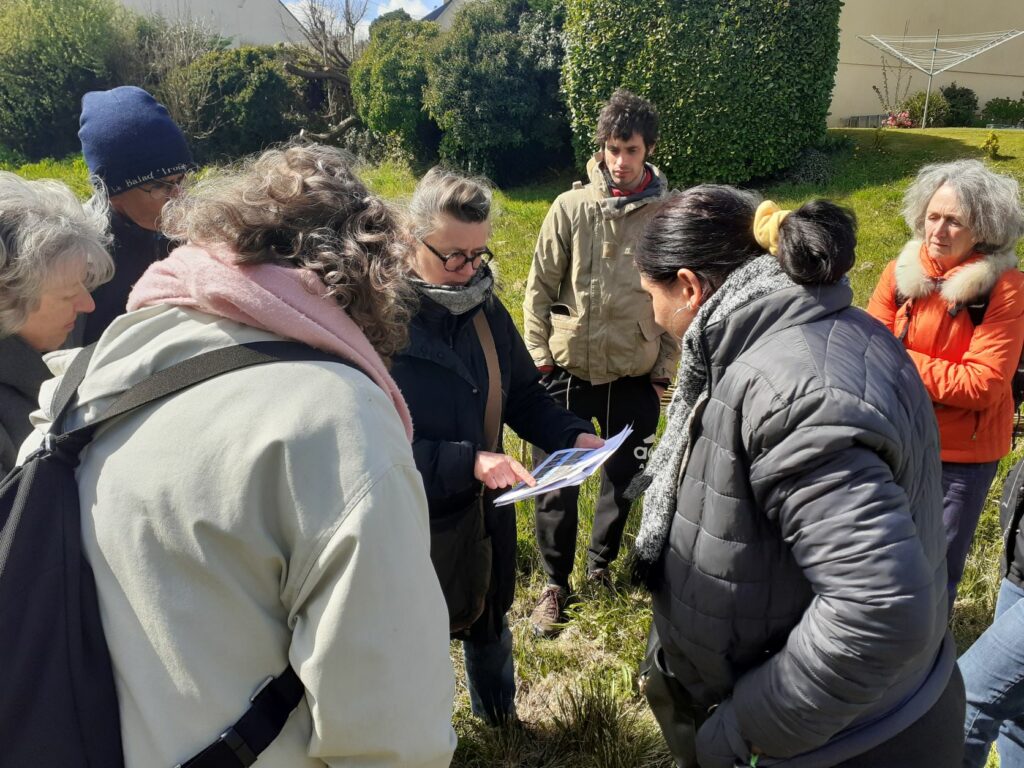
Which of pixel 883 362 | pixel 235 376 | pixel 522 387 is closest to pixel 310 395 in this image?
pixel 235 376

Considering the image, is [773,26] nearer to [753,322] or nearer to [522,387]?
[522,387]

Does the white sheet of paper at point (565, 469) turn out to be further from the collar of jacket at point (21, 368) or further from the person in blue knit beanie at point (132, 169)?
the person in blue knit beanie at point (132, 169)

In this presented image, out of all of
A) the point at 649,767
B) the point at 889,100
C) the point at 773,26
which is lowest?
the point at 649,767

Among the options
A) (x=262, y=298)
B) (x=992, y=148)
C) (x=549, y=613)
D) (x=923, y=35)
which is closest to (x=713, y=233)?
(x=262, y=298)

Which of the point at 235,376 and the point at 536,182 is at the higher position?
the point at 235,376

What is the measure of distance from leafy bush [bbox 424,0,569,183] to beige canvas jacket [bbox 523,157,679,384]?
8.51m

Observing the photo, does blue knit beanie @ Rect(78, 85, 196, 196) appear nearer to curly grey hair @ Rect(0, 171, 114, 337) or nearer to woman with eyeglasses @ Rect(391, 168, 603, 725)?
curly grey hair @ Rect(0, 171, 114, 337)

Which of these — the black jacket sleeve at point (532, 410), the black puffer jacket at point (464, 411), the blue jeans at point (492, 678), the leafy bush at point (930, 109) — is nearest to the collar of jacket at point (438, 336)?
the black puffer jacket at point (464, 411)

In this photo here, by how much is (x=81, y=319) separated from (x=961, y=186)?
2960mm

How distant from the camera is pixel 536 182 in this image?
39.5 ft

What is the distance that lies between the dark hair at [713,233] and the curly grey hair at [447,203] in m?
0.65

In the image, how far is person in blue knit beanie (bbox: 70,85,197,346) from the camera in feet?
9.25

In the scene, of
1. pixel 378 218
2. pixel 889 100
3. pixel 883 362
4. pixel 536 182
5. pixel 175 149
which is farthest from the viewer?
pixel 889 100

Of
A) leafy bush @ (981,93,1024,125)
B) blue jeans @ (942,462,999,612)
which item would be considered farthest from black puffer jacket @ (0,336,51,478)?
leafy bush @ (981,93,1024,125)
